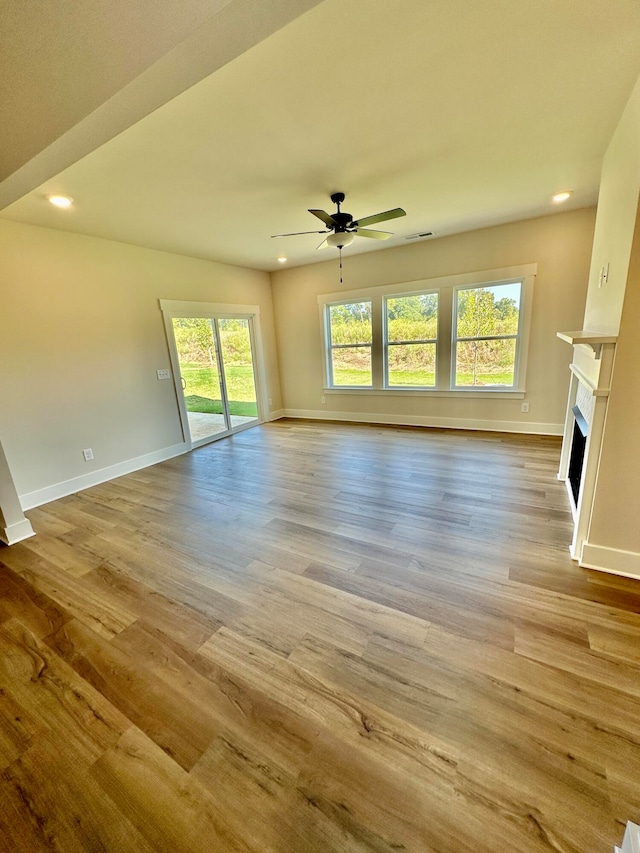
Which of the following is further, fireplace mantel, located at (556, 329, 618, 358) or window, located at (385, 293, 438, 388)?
window, located at (385, 293, 438, 388)

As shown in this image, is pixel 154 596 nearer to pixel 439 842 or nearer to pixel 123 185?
pixel 439 842

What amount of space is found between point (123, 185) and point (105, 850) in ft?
12.1

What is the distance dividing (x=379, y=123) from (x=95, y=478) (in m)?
4.34

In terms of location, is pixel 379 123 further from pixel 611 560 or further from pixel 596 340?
pixel 611 560

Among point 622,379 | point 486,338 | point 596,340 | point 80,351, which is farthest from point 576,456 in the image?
point 80,351

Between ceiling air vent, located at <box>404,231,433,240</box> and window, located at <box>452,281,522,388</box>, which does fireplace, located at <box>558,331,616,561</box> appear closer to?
window, located at <box>452,281,522,388</box>

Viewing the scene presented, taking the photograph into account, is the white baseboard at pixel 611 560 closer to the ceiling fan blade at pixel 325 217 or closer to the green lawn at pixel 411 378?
the ceiling fan blade at pixel 325 217

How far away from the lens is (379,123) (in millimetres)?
2100

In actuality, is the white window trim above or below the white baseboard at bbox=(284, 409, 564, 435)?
above

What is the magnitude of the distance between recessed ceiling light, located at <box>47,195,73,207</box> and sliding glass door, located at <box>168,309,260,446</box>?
1785mm

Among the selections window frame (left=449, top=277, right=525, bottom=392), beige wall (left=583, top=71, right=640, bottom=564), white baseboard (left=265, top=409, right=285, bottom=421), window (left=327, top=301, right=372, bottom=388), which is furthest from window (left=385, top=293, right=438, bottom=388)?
beige wall (left=583, top=71, right=640, bottom=564)

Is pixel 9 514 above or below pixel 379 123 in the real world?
below

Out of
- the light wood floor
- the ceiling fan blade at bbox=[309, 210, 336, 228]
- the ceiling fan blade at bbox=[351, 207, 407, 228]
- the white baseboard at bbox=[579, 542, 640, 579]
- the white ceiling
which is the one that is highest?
the white ceiling

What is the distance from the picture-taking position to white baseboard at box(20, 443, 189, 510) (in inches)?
136
